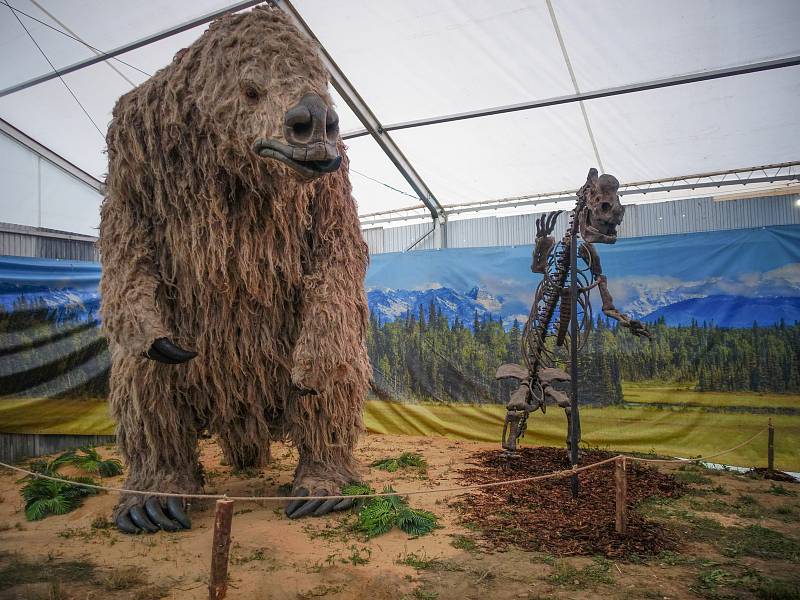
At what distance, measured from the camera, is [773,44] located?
13.7 ft

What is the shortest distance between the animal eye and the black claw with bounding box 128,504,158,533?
83.9 inches

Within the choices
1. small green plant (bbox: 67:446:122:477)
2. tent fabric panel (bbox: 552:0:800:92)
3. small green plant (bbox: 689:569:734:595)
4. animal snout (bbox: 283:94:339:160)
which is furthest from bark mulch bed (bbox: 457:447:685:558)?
tent fabric panel (bbox: 552:0:800:92)

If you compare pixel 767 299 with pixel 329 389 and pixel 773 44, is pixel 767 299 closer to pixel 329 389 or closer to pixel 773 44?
pixel 773 44

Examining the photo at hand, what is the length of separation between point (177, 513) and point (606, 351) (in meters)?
4.12

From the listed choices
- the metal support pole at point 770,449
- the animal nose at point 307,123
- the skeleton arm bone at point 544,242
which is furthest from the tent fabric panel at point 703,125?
the animal nose at point 307,123

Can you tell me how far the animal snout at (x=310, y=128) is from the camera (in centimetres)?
212

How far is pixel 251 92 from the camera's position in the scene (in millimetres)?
2357

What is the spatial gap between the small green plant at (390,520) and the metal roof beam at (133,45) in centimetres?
392

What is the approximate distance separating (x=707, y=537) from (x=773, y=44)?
362cm

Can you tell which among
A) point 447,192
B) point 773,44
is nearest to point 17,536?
point 447,192

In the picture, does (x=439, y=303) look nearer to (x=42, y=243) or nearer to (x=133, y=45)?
(x=133, y=45)

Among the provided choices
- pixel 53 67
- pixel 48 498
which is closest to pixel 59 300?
pixel 53 67

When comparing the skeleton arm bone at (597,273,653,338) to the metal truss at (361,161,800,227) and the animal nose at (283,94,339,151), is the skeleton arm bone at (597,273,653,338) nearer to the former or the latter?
the animal nose at (283,94,339,151)

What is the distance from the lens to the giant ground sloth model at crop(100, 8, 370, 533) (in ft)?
7.95
